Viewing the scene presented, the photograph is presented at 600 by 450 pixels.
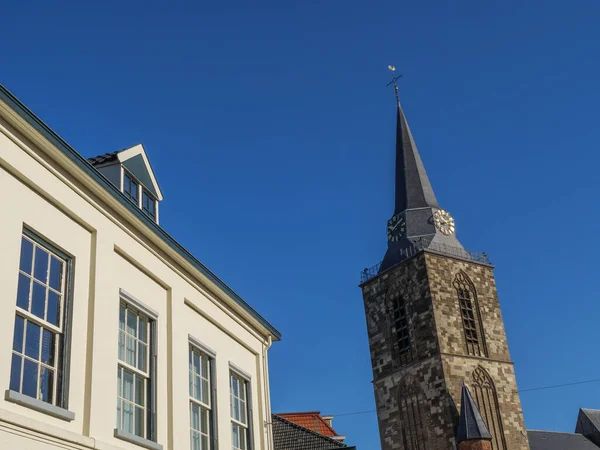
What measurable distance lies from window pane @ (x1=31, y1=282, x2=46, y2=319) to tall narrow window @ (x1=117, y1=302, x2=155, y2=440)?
5.34 ft

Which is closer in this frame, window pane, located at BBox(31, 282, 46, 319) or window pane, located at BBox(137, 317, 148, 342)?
window pane, located at BBox(31, 282, 46, 319)

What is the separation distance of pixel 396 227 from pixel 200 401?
40812 millimetres

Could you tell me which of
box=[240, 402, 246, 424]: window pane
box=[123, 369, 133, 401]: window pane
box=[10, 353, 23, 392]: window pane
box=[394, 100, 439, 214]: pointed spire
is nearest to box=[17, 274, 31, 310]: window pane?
box=[10, 353, 23, 392]: window pane

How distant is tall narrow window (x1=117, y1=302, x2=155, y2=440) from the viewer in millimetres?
9742

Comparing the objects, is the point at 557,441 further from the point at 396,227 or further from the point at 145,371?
the point at 145,371

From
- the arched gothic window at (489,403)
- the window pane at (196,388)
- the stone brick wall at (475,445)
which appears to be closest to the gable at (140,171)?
the window pane at (196,388)

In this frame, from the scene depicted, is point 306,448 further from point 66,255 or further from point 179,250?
point 66,255

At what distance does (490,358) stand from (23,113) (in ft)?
137

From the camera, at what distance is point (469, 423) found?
41.8 m

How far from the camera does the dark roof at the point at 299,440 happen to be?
19.3 metres

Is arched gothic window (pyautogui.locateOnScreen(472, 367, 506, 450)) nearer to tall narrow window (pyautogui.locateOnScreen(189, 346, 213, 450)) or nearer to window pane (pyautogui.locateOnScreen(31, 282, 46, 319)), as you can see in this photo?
tall narrow window (pyautogui.locateOnScreen(189, 346, 213, 450))

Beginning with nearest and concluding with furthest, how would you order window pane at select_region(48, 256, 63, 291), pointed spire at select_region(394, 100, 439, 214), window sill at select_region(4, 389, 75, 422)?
1. window sill at select_region(4, 389, 75, 422)
2. window pane at select_region(48, 256, 63, 291)
3. pointed spire at select_region(394, 100, 439, 214)

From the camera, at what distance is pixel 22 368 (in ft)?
25.8

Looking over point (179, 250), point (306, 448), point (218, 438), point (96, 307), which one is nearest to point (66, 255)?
point (96, 307)
